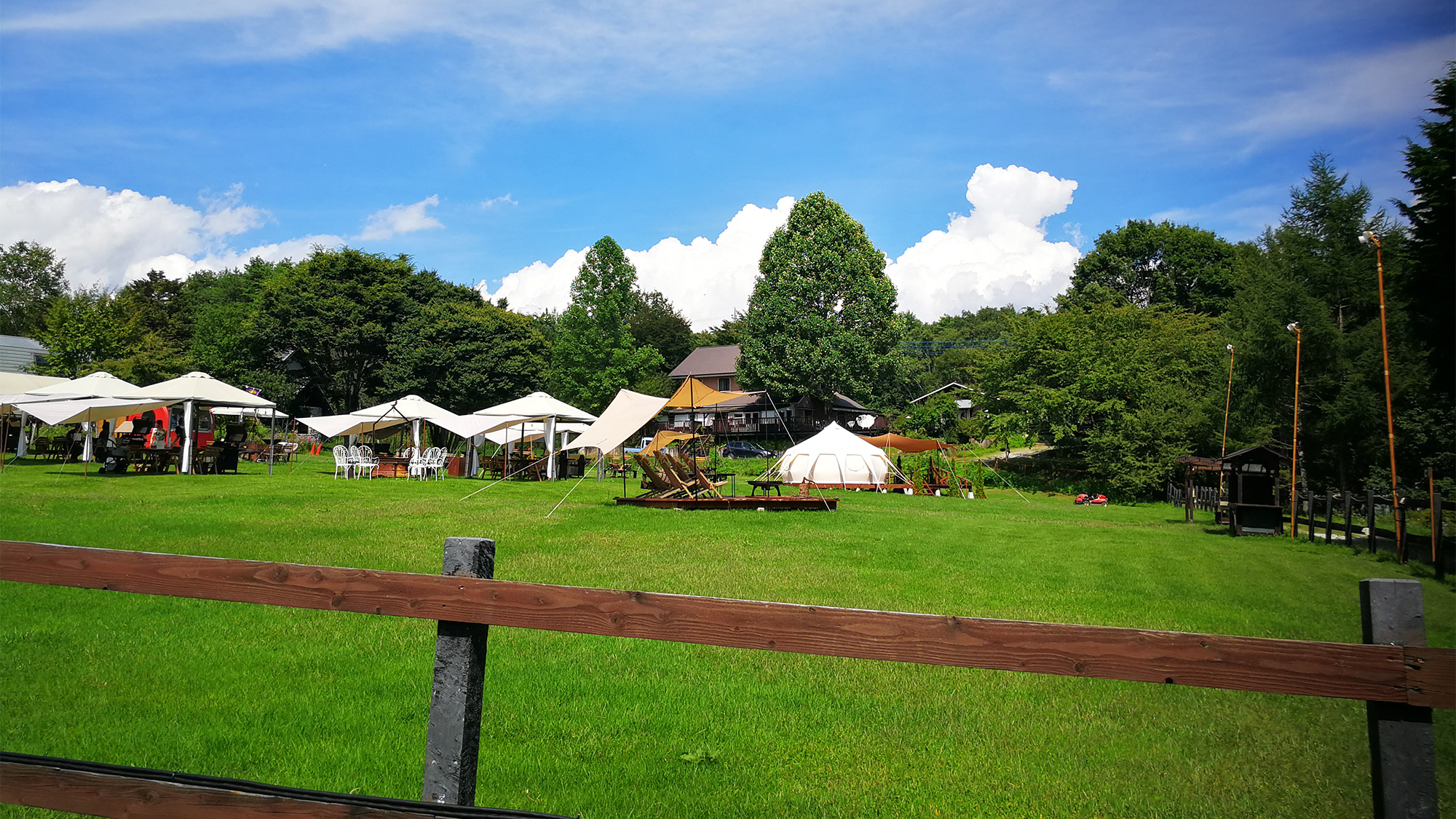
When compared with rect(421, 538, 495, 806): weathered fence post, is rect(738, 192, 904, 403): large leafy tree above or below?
above

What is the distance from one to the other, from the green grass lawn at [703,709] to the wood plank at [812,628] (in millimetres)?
1482

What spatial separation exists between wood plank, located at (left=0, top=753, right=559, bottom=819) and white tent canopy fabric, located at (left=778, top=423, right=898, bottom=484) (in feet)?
85.2

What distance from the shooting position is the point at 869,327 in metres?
51.3

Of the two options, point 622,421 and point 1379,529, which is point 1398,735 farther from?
point 622,421

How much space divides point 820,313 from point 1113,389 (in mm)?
20636

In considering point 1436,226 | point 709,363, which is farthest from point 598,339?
point 1436,226

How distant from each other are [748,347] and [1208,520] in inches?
1283

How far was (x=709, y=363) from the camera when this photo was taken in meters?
68.1

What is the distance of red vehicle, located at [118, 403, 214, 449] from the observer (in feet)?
79.4

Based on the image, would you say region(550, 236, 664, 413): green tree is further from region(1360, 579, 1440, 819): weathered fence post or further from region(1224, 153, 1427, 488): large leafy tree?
region(1360, 579, 1440, 819): weathered fence post

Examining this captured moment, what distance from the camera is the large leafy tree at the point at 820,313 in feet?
164

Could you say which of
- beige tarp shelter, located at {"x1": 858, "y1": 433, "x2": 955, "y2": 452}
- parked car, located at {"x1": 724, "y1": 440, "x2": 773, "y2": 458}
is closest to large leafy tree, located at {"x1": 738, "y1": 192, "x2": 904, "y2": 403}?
parked car, located at {"x1": 724, "y1": 440, "x2": 773, "y2": 458}

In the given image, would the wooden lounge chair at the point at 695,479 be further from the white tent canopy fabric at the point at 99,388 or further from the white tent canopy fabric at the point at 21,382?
the white tent canopy fabric at the point at 21,382

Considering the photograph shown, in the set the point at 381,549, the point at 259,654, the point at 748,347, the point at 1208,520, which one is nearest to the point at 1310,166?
the point at 1208,520
